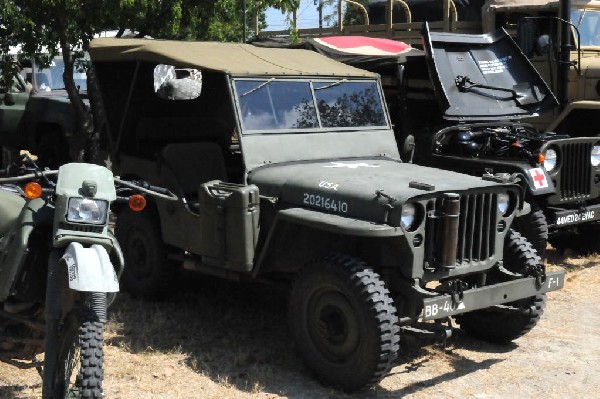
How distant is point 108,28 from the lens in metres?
8.70

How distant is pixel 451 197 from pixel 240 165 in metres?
1.69

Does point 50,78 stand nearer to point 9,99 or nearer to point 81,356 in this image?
point 9,99

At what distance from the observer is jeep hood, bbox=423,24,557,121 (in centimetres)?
758

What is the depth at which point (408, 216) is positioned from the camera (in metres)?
4.50

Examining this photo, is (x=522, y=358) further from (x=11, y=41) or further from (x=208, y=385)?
(x=11, y=41)

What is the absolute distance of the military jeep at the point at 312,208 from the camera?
179 inches

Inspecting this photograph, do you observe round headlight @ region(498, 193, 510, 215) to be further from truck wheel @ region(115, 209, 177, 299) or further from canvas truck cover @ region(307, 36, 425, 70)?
canvas truck cover @ region(307, 36, 425, 70)

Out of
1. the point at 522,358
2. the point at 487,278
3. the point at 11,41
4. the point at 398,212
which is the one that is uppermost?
the point at 11,41

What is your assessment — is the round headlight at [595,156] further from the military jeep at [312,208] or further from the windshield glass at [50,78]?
the windshield glass at [50,78]

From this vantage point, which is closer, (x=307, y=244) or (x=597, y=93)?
(x=307, y=244)

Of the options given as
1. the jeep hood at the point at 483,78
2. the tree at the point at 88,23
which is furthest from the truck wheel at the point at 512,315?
the tree at the point at 88,23

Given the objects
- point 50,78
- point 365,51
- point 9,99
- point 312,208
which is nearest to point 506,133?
point 365,51

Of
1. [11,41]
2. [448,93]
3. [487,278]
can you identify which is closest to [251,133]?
[487,278]

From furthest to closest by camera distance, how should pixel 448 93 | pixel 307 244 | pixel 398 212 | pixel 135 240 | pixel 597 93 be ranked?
pixel 597 93
pixel 448 93
pixel 135 240
pixel 307 244
pixel 398 212
